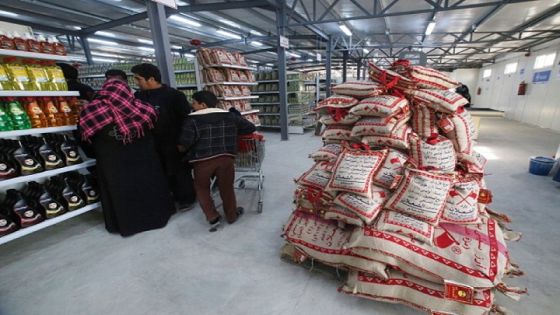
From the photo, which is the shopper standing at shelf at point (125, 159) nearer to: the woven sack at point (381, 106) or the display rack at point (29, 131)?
the display rack at point (29, 131)

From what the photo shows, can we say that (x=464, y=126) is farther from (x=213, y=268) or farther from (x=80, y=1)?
(x=80, y=1)

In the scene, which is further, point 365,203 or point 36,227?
point 36,227

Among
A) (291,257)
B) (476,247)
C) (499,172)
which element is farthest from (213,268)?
(499,172)

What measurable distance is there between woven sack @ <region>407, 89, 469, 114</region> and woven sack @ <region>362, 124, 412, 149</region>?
0.72 feet

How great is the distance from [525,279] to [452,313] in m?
0.84

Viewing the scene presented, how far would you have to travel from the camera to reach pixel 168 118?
260 centimetres

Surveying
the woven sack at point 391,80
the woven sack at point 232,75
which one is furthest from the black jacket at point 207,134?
the woven sack at point 232,75

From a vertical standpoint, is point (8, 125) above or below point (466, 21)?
below

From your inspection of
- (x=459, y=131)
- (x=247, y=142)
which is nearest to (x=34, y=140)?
(x=247, y=142)

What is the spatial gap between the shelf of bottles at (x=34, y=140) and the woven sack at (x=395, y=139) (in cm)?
260

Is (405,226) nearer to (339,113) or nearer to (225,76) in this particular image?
(339,113)

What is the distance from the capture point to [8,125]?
6.26ft

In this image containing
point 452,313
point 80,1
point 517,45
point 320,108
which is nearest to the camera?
point 452,313

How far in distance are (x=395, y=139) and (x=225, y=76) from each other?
154 inches
